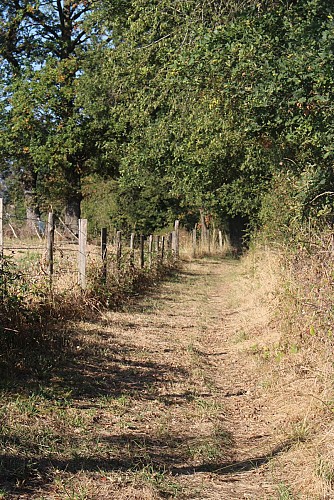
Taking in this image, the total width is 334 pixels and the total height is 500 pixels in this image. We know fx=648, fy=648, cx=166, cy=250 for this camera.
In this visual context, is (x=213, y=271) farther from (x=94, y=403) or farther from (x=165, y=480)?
(x=165, y=480)

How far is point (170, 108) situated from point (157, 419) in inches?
491

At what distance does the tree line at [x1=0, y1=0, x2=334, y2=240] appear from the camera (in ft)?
35.9

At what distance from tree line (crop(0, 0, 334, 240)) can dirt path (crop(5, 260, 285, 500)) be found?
3.11 meters

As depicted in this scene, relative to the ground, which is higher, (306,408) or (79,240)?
(79,240)

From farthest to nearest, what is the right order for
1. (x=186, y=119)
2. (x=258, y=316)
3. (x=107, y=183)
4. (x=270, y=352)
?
(x=107, y=183) < (x=186, y=119) < (x=258, y=316) < (x=270, y=352)

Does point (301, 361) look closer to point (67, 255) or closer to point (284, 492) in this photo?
point (284, 492)

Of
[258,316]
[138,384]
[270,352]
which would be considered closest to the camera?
[138,384]

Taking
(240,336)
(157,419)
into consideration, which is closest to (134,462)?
(157,419)

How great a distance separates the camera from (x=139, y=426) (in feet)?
19.8

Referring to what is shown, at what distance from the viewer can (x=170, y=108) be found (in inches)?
689

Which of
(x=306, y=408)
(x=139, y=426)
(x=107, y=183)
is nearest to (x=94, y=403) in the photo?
(x=139, y=426)

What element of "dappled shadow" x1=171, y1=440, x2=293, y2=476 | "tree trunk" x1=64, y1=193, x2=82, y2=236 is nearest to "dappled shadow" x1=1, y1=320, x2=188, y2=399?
"dappled shadow" x1=171, y1=440, x2=293, y2=476

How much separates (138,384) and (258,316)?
438 cm

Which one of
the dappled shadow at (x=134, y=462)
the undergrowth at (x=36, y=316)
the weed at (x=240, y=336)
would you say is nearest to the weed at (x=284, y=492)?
the dappled shadow at (x=134, y=462)
